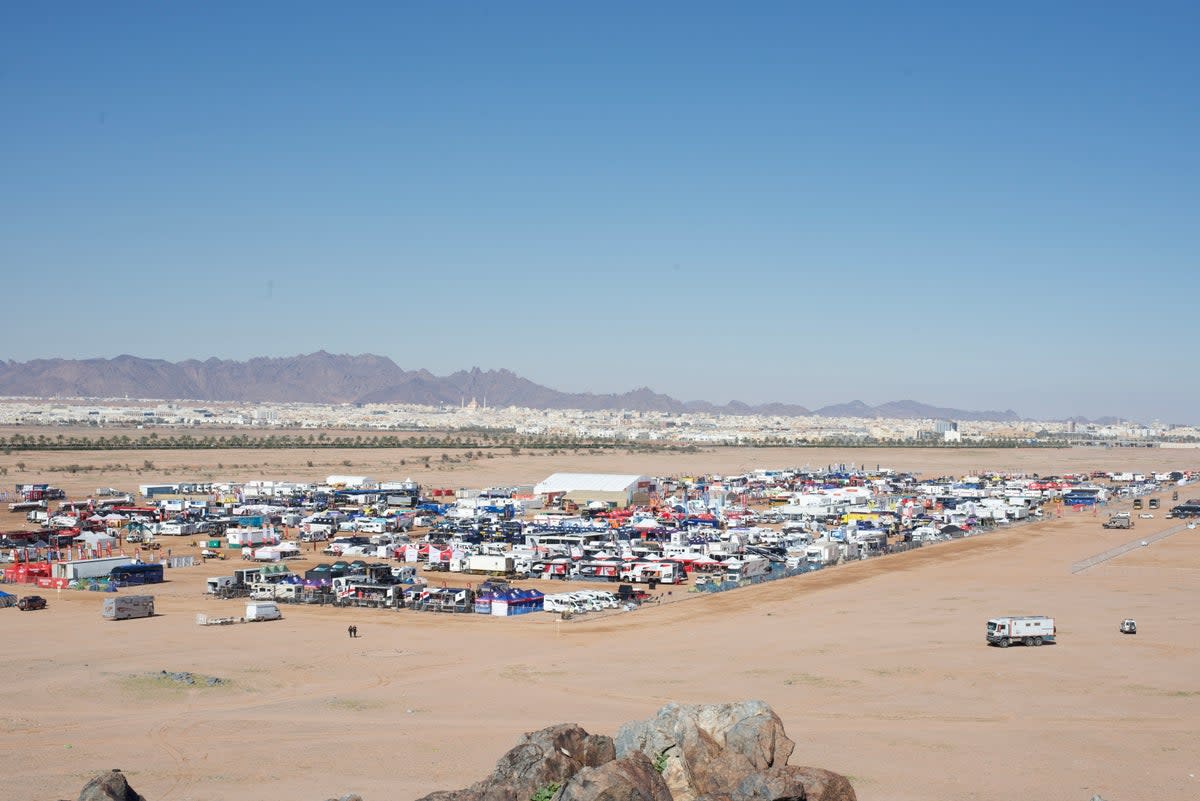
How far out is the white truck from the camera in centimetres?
2530

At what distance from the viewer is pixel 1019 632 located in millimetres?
25422

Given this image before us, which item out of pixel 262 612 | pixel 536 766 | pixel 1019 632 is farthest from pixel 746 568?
pixel 536 766

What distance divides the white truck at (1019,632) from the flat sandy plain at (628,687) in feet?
1.66

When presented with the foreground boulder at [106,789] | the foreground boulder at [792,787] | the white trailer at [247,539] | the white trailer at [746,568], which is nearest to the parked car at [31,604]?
the white trailer at [247,539]

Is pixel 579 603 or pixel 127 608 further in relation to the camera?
pixel 579 603

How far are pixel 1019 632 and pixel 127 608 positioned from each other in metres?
22.0

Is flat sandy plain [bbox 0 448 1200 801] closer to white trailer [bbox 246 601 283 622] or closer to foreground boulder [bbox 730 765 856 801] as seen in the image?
white trailer [bbox 246 601 283 622]

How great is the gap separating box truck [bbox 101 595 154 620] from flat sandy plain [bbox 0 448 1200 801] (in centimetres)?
40

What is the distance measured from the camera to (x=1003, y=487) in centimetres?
7562

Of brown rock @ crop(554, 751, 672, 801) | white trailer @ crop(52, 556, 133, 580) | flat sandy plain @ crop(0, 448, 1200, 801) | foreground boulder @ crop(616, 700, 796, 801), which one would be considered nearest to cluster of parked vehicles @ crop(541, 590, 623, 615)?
flat sandy plain @ crop(0, 448, 1200, 801)

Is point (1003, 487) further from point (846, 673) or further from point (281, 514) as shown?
point (846, 673)

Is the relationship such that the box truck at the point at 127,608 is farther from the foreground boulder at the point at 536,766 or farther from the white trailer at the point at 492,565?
the foreground boulder at the point at 536,766

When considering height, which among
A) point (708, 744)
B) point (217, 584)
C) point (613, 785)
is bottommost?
point (217, 584)

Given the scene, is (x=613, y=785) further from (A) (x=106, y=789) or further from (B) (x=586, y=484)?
(B) (x=586, y=484)
